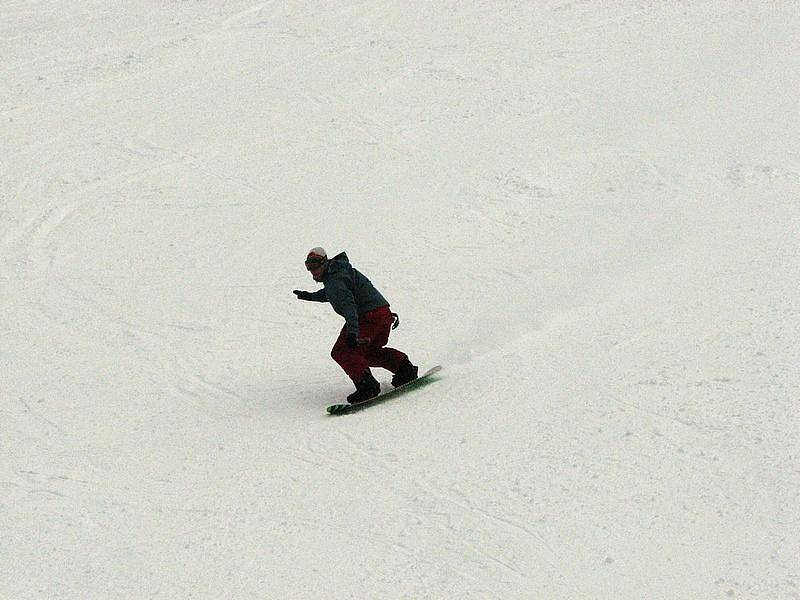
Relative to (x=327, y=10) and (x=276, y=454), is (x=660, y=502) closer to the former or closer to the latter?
(x=276, y=454)

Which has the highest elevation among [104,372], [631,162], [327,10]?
[327,10]

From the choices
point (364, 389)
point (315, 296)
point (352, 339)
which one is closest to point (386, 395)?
point (364, 389)

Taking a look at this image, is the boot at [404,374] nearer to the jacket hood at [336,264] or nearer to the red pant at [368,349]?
the red pant at [368,349]

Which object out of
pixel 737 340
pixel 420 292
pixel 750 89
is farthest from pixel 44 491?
pixel 750 89

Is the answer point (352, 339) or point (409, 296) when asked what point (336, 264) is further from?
point (409, 296)

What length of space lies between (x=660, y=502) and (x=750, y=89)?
13193 mm

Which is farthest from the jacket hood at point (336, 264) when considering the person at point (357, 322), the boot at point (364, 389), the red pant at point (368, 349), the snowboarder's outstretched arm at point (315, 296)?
the boot at point (364, 389)

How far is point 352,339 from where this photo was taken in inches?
333

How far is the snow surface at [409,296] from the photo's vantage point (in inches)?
253

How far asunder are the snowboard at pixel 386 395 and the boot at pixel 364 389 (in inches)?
2.4

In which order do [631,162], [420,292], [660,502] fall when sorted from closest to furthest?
[660,502]
[420,292]
[631,162]

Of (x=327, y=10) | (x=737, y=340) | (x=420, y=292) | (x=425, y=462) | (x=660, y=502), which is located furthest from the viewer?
(x=327, y=10)

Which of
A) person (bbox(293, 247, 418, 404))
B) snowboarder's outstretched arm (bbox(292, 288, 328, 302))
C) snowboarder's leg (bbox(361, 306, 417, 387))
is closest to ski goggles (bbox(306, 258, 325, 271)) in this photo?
person (bbox(293, 247, 418, 404))

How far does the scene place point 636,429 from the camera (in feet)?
24.8
